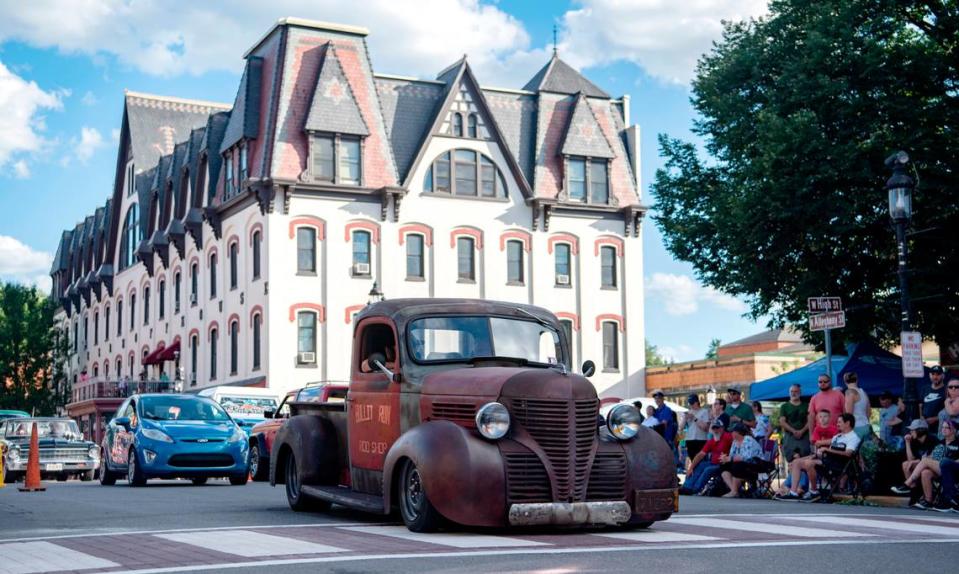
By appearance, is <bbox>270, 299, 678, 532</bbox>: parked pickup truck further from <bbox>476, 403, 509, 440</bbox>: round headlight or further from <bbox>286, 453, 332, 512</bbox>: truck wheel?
<bbox>286, 453, 332, 512</bbox>: truck wheel

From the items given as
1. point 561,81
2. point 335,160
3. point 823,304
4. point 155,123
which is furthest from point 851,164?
point 155,123

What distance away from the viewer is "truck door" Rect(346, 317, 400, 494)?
12297mm

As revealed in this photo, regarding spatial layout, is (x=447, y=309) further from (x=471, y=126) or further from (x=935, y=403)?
(x=471, y=126)

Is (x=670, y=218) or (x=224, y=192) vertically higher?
(x=224, y=192)

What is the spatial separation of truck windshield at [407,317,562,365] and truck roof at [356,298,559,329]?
0.07m

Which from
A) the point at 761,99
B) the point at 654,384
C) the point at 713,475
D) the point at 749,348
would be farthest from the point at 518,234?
the point at 749,348

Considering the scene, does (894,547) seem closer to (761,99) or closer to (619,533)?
(619,533)

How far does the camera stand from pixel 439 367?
12070 millimetres

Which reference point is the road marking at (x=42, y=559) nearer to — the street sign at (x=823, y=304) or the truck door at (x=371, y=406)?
the truck door at (x=371, y=406)

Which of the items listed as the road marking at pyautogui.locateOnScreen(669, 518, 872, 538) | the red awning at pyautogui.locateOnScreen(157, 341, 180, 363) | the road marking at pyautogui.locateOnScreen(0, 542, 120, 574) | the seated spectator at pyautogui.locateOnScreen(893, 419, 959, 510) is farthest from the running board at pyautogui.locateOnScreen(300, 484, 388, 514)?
the red awning at pyautogui.locateOnScreen(157, 341, 180, 363)

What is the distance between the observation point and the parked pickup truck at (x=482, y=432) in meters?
10.7

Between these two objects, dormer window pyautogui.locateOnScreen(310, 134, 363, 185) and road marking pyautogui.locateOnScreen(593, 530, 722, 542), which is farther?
dormer window pyautogui.locateOnScreen(310, 134, 363, 185)

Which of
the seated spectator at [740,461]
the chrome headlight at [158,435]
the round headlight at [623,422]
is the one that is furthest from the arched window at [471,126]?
the round headlight at [623,422]

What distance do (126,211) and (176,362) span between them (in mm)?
12974
